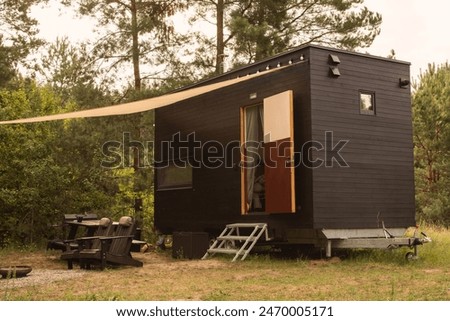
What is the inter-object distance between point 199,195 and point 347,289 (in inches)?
231

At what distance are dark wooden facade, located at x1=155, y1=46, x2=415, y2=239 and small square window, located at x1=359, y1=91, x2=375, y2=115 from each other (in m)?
0.05

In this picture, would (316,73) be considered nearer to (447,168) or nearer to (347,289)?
(347,289)

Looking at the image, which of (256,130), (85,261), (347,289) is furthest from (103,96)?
(347,289)

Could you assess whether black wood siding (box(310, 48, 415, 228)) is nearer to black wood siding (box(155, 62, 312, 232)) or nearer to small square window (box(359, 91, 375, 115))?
small square window (box(359, 91, 375, 115))

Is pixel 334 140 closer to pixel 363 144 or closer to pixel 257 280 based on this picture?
pixel 363 144

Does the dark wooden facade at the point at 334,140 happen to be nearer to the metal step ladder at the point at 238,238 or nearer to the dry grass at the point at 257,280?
the metal step ladder at the point at 238,238

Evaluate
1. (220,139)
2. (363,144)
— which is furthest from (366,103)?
(220,139)

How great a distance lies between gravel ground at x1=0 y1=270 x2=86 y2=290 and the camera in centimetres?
701

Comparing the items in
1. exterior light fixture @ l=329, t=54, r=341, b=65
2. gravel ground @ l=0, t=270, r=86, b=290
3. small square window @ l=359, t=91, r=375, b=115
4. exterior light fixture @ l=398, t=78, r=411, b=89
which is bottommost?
gravel ground @ l=0, t=270, r=86, b=290

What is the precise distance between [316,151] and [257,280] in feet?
9.01

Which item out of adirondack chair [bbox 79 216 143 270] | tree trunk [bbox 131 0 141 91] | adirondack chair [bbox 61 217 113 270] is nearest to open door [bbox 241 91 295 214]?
adirondack chair [bbox 79 216 143 270]

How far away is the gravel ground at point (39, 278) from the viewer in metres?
7.01

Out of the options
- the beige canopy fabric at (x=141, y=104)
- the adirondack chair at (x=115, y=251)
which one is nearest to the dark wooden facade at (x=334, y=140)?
the beige canopy fabric at (x=141, y=104)
